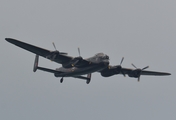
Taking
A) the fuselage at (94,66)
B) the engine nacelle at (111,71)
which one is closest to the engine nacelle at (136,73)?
the engine nacelle at (111,71)

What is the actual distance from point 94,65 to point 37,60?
10.6 metres

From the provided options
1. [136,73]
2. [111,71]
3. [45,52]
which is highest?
[45,52]

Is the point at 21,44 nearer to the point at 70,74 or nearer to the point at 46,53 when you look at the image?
the point at 46,53

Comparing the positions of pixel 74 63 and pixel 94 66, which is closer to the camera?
pixel 74 63

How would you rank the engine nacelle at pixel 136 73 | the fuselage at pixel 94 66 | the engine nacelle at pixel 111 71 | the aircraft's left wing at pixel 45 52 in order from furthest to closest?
the engine nacelle at pixel 136 73 < the engine nacelle at pixel 111 71 < the fuselage at pixel 94 66 < the aircraft's left wing at pixel 45 52

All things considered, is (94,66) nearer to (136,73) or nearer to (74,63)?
(74,63)

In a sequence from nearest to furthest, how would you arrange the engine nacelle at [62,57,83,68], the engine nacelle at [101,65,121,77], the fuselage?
the engine nacelle at [62,57,83,68], the fuselage, the engine nacelle at [101,65,121,77]

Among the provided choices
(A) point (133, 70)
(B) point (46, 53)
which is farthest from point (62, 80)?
(A) point (133, 70)

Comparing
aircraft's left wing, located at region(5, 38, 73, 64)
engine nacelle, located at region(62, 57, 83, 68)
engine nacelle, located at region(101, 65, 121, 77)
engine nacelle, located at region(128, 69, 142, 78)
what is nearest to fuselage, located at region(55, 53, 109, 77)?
engine nacelle, located at region(62, 57, 83, 68)

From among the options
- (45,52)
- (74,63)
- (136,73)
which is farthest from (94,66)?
(136,73)

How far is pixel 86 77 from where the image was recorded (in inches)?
2781

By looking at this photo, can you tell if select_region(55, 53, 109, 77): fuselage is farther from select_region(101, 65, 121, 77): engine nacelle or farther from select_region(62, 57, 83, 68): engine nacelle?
select_region(101, 65, 121, 77): engine nacelle

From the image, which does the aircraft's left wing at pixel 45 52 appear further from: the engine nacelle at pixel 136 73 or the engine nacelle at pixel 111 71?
the engine nacelle at pixel 136 73

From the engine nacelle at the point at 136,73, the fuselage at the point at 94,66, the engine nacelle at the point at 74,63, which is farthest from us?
the engine nacelle at the point at 136,73
